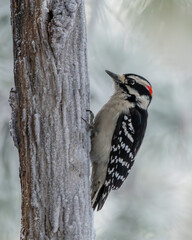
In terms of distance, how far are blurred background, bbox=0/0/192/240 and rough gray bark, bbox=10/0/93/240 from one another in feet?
5.09

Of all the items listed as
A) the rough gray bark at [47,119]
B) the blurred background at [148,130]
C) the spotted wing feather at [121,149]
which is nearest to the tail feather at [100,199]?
the spotted wing feather at [121,149]

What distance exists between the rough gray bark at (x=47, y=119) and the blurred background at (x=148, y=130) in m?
1.55

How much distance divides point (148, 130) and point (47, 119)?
7.83 ft

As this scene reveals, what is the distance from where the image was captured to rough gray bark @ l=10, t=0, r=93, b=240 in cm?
198

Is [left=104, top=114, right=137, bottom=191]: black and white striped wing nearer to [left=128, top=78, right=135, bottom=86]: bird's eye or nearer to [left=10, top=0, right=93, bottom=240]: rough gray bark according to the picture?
[left=128, top=78, right=135, bottom=86]: bird's eye

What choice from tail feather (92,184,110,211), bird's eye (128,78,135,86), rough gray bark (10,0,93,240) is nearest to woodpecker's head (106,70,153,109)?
bird's eye (128,78,135,86)

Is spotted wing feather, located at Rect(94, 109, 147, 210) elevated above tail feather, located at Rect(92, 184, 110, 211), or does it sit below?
above

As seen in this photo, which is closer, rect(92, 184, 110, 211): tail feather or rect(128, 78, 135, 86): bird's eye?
rect(92, 184, 110, 211): tail feather

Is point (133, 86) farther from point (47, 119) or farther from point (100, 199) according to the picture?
point (47, 119)

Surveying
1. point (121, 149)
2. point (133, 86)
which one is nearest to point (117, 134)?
point (121, 149)

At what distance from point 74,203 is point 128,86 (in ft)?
3.79

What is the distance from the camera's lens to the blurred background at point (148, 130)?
367 cm

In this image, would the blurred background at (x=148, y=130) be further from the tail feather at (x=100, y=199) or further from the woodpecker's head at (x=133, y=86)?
the tail feather at (x=100, y=199)

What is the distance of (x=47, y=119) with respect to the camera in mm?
2014
